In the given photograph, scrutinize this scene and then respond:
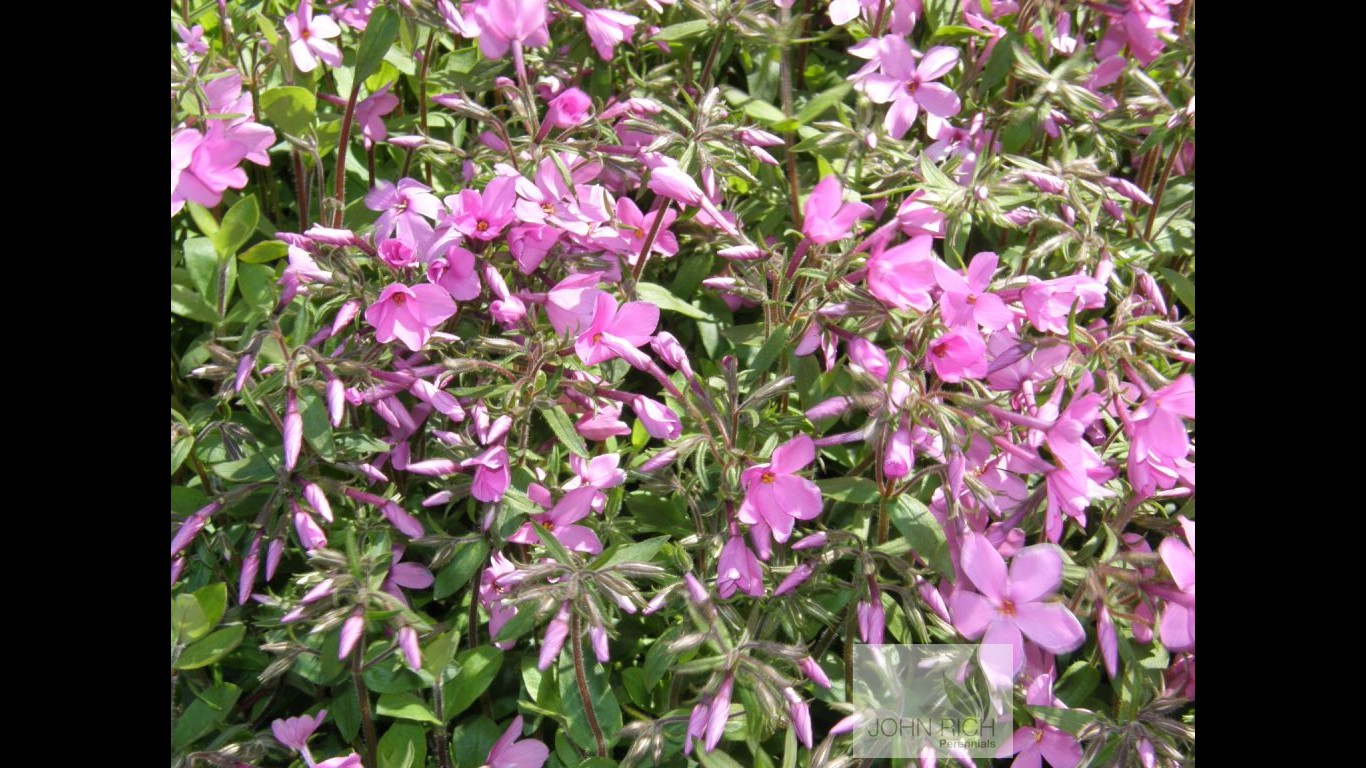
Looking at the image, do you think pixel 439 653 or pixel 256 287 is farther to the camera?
pixel 256 287

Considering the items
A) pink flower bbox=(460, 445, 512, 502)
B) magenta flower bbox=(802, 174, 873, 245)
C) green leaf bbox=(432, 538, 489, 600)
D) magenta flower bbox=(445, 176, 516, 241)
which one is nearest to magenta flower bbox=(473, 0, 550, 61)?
magenta flower bbox=(445, 176, 516, 241)

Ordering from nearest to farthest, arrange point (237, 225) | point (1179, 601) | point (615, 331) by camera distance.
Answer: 1. point (1179, 601)
2. point (615, 331)
3. point (237, 225)

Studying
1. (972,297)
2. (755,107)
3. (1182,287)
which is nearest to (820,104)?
(755,107)

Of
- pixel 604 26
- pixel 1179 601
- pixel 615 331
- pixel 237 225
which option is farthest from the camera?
pixel 604 26

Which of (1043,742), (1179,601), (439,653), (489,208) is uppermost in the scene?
(489,208)

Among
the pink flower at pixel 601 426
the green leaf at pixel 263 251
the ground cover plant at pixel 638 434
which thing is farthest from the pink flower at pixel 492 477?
the green leaf at pixel 263 251

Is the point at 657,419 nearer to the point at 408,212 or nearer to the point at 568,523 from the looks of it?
the point at 568,523

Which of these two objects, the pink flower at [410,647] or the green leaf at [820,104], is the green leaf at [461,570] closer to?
the pink flower at [410,647]
